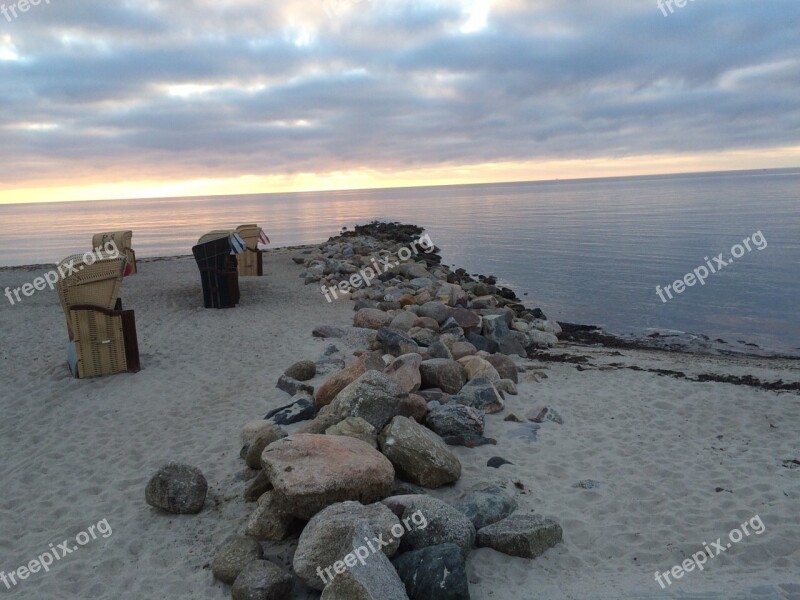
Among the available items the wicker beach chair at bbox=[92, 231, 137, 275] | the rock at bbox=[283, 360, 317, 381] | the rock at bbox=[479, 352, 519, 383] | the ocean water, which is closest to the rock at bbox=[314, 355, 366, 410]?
the rock at bbox=[283, 360, 317, 381]

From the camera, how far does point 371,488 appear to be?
4547 millimetres

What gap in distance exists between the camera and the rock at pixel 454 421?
247 inches

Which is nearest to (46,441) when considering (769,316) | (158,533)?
(158,533)

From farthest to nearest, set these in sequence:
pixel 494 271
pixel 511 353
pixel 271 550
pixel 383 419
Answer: pixel 494 271 → pixel 511 353 → pixel 383 419 → pixel 271 550

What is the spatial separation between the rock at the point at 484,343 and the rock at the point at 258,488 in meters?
6.04

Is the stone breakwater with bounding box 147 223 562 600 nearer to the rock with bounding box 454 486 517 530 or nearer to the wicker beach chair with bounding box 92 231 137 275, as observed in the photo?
the rock with bounding box 454 486 517 530

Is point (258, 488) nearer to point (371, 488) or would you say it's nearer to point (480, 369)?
point (371, 488)

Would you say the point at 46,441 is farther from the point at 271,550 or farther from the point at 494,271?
the point at 494,271

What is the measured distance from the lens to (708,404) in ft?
26.2

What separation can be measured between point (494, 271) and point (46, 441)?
21.7 meters

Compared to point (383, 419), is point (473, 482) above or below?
below

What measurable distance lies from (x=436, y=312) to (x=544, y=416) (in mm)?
4898

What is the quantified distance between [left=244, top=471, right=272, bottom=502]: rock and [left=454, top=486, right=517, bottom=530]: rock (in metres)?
1.66

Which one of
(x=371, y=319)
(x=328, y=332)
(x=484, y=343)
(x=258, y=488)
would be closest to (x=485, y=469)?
(x=258, y=488)
